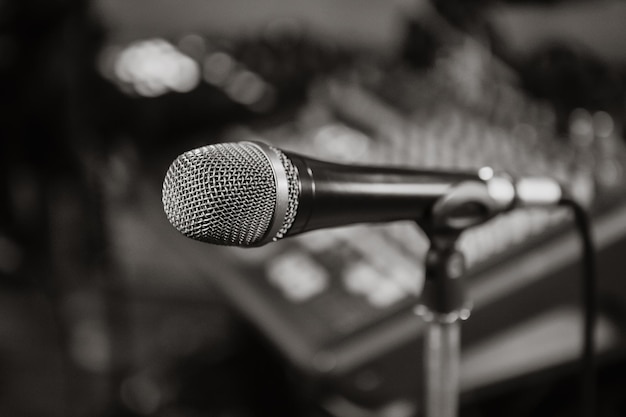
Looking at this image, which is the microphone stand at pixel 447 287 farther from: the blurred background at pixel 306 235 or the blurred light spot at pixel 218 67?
the blurred light spot at pixel 218 67

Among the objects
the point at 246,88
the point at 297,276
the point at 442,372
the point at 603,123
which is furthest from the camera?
the point at 246,88

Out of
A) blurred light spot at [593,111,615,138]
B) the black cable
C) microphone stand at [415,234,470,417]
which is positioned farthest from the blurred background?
microphone stand at [415,234,470,417]

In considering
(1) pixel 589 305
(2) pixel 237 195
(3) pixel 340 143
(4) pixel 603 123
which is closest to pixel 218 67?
(3) pixel 340 143

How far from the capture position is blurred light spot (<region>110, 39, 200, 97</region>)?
2.05 metres

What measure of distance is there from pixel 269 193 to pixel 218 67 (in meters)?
1.89

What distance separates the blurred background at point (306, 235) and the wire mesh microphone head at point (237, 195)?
468mm

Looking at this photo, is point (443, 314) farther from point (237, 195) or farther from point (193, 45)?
point (193, 45)

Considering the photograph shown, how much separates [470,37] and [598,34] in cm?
27

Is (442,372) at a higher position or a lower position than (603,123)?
lower

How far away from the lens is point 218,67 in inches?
86.4

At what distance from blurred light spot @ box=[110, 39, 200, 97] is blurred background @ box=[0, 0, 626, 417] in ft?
0.03

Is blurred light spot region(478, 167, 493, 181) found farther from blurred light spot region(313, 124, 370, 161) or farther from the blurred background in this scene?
blurred light spot region(313, 124, 370, 161)

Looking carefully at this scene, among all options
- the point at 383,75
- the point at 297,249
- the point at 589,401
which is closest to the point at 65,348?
the point at 297,249

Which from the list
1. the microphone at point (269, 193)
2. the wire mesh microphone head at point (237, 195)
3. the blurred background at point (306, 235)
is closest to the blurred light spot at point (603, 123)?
the blurred background at point (306, 235)
